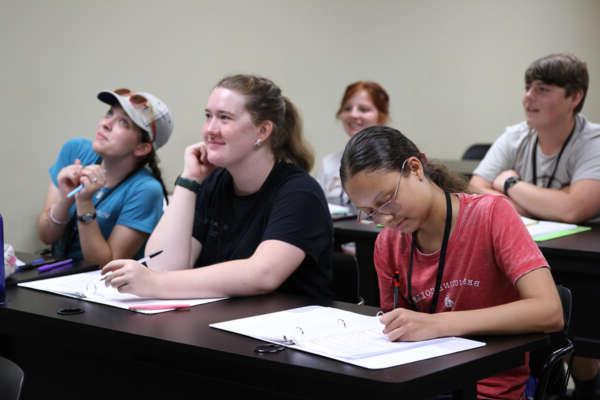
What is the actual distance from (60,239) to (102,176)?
0.39 meters

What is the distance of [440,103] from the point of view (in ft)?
20.0

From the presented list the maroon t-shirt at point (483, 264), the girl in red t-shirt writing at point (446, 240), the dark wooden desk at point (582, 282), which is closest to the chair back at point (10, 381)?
the girl in red t-shirt writing at point (446, 240)

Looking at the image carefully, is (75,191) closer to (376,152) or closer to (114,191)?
(114,191)

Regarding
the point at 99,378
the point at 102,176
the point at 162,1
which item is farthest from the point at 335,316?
the point at 162,1

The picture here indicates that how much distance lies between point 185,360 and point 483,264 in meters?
0.73

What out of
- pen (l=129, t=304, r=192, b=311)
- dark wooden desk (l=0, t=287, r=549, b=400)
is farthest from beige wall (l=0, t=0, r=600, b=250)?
pen (l=129, t=304, r=192, b=311)

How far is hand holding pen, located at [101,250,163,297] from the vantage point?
222cm

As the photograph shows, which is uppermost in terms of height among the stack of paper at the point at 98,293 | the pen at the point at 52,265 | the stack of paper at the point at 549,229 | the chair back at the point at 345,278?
the stack of paper at the point at 549,229

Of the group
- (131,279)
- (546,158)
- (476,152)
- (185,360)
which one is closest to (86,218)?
(131,279)

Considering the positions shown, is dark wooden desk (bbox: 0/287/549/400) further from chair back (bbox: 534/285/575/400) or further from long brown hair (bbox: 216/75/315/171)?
long brown hair (bbox: 216/75/315/171)

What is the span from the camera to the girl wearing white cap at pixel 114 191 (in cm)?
290

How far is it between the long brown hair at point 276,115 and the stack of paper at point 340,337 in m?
0.73

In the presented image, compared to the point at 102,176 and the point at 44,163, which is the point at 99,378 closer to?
the point at 102,176

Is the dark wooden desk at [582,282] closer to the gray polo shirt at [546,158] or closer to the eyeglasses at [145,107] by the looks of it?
the gray polo shirt at [546,158]
